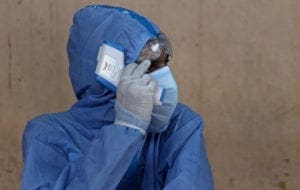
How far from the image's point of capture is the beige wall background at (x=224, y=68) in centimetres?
342

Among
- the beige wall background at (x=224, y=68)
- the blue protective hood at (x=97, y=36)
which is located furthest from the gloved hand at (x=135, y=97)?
the beige wall background at (x=224, y=68)

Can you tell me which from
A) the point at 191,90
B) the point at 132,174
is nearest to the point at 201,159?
the point at 132,174

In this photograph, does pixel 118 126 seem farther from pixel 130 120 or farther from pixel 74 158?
pixel 74 158

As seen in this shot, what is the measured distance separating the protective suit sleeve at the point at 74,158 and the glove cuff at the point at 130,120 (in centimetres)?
1

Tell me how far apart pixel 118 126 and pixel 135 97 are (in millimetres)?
119

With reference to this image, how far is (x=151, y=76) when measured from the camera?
211 centimetres

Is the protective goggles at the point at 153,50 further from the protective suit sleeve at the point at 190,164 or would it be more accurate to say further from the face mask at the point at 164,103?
the protective suit sleeve at the point at 190,164

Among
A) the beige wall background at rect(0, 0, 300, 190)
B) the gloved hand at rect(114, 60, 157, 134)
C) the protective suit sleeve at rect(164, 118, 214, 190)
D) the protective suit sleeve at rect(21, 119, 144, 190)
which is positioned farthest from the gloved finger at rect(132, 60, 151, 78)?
the beige wall background at rect(0, 0, 300, 190)

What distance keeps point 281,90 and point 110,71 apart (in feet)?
4.80

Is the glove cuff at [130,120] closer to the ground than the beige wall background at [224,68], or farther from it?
farther from it

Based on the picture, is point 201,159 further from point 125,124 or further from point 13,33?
point 13,33

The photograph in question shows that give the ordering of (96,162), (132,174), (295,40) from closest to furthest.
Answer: (96,162) < (132,174) < (295,40)

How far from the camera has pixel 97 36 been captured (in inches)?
88.7

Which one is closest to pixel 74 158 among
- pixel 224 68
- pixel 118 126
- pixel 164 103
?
pixel 118 126
